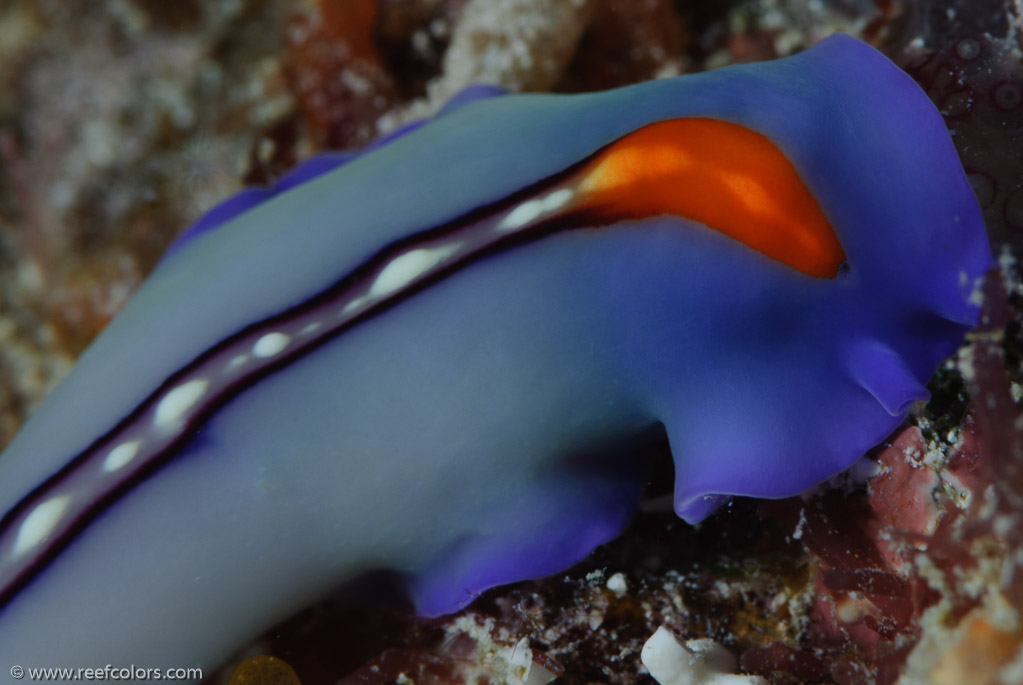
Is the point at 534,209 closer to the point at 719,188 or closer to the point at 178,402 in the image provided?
the point at 719,188

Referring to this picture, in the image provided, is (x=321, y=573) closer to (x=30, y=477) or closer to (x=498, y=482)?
(x=498, y=482)

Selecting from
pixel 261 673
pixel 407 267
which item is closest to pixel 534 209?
pixel 407 267

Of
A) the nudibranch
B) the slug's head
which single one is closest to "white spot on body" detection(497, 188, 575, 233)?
the nudibranch

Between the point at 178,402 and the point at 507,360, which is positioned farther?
the point at 178,402

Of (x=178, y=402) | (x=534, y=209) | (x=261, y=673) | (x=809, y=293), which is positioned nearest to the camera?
(x=809, y=293)

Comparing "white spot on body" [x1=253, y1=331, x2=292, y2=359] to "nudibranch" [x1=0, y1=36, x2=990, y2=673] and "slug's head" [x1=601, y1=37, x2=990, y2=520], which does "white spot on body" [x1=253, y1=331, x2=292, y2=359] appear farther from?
"slug's head" [x1=601, y1=37, x2=990, y2=520]

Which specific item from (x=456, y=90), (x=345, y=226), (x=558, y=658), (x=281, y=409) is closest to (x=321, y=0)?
(x=456, y=90)

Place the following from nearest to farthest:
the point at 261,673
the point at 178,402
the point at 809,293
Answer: the point at 809,293 → the point at 178,402 → the point at 261,673

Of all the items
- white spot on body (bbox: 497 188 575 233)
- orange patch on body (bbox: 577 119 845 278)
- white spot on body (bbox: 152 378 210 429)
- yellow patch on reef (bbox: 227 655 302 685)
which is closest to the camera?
orange patch on body (bbox: 577 119 845 278)

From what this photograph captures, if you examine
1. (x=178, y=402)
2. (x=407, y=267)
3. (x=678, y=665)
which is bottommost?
(x=678, y=665)
